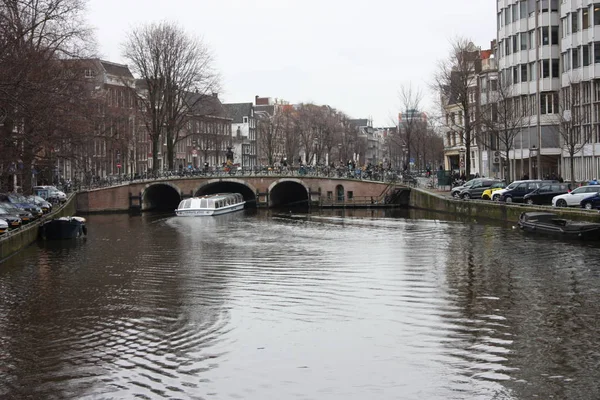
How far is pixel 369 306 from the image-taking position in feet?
77.7

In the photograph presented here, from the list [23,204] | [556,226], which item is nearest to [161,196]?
[23,204]

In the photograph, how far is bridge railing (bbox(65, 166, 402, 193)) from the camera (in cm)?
7881

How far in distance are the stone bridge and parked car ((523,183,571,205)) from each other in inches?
1038

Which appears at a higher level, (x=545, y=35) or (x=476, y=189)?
(x=545, y=35)

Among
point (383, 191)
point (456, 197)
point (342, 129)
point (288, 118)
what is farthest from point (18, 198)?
point (342, 129)

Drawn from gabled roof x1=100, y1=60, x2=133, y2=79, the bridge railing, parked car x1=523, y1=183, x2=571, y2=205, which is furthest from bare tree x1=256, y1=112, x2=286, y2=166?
parked car x1=523, y1=183, x2=571, y2=205

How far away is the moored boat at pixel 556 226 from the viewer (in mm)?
38703

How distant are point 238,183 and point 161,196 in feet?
25.8

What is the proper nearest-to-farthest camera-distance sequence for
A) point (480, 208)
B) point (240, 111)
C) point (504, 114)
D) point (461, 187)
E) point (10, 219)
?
point (10, 219)
point (480, 208)
point (461, 187)
point (504, 114)
point (240, 111)

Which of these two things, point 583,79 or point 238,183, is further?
point 238,183

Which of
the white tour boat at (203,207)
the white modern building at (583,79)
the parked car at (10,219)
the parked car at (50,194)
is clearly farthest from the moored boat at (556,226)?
the parked car at (50,194)

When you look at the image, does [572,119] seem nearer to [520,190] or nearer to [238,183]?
[520,190]

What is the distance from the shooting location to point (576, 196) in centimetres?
4578

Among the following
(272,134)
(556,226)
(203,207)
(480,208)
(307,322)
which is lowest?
(307,322)
